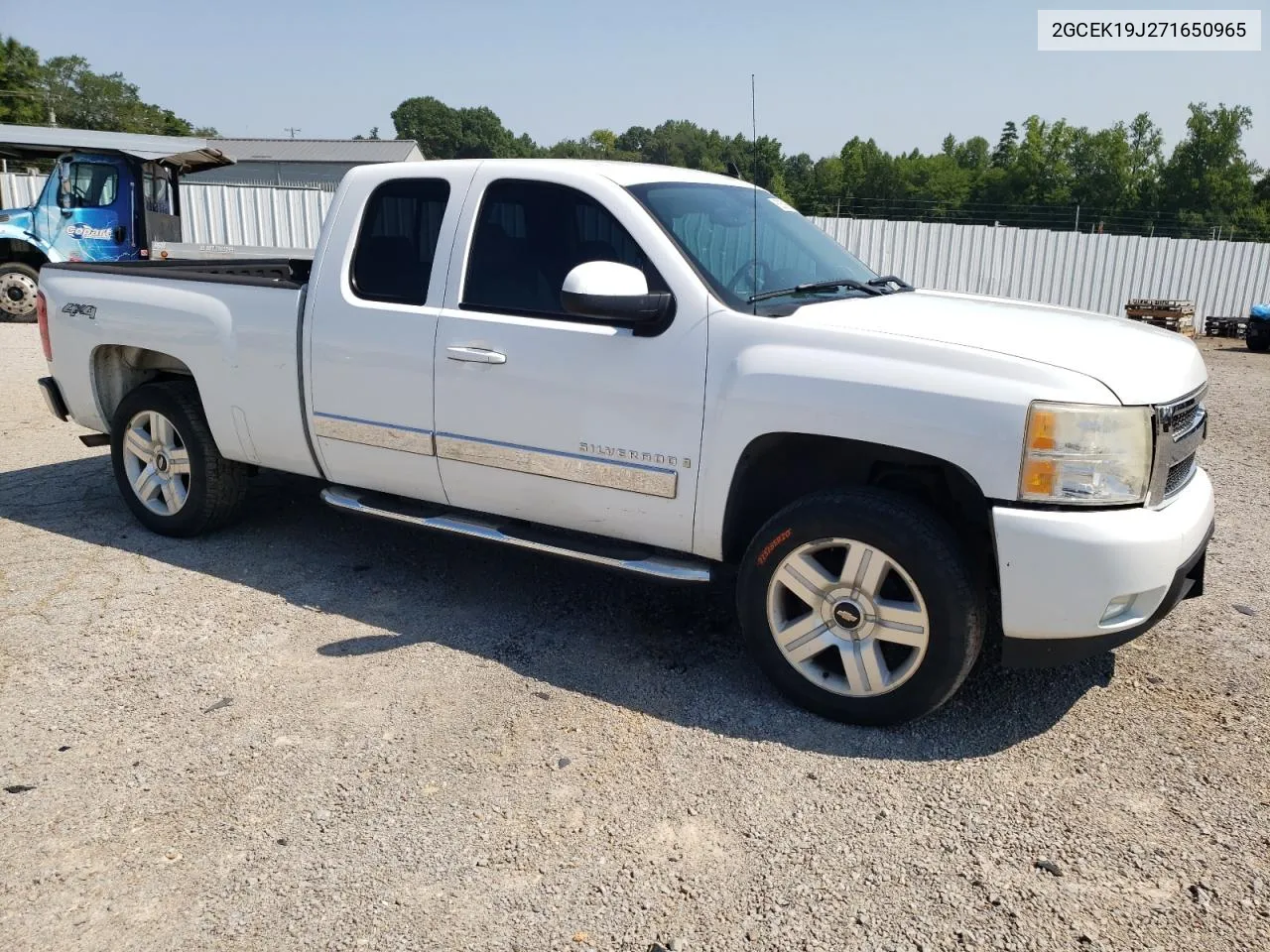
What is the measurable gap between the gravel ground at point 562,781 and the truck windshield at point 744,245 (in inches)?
59.8

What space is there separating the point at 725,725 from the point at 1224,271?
69.6 feet

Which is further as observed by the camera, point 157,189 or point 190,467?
point 157,189

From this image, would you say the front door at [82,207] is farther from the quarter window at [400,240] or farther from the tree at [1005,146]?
the tree at [1005,146]

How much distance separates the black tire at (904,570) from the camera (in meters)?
3.29

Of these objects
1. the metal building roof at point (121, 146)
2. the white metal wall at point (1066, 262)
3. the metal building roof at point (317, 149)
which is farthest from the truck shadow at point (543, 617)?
the metal building roof at point (317, 149)

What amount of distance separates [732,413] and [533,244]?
Answer: 4.00ft

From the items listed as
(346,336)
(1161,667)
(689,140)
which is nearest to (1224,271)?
(689,140)

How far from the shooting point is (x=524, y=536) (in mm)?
4188

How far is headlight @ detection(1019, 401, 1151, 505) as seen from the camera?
10.1ft

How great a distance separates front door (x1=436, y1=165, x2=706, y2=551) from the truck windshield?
Answer: 137mm

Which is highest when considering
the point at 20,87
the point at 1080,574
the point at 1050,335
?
the point at 20,87

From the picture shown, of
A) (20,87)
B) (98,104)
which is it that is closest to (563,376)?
(20,87)

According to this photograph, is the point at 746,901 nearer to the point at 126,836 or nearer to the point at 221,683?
the point at 126,836

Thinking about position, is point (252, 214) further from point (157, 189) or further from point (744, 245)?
point (744, 245)
